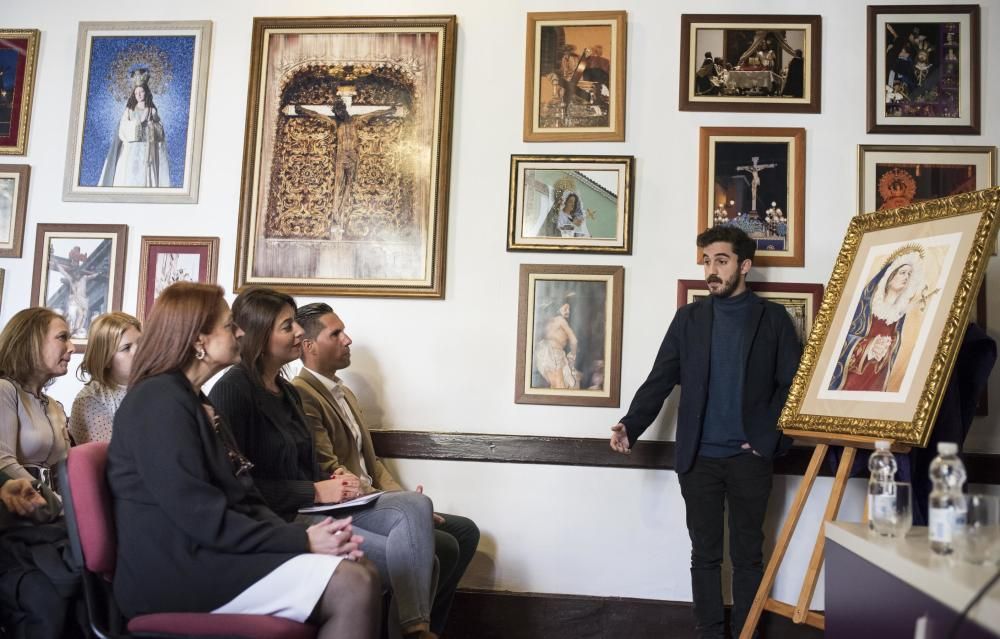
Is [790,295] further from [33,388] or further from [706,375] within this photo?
[33,388]

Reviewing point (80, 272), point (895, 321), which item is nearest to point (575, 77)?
point (895, 321)

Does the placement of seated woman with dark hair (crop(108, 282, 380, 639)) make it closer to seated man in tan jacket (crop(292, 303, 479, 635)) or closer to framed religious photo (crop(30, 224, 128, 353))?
seated man in tan jacket (crop(292, 303, 479, 635))

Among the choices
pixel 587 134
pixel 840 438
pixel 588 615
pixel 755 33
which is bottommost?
pixel 588 615

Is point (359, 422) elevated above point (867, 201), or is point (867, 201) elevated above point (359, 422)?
point (867, 201)

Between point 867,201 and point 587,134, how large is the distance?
1.39 m

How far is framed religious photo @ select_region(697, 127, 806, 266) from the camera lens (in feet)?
13.8

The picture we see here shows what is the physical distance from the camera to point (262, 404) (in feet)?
10.1

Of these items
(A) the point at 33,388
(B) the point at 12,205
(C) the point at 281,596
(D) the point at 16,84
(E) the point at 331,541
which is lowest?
(C) the point at 281,596

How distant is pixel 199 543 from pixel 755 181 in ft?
10.2

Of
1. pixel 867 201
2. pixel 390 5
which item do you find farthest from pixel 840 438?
pixel 390 5

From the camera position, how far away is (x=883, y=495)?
2.14 metres

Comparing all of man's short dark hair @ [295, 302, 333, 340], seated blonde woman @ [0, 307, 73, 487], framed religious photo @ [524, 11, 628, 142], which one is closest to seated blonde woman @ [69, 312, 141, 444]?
seated blonde woman @ [0, 307, 73, 487]

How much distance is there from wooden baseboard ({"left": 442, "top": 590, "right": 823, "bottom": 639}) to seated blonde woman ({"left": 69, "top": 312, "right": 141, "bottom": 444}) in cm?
181

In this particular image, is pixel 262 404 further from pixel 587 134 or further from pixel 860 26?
pixel 860 26
